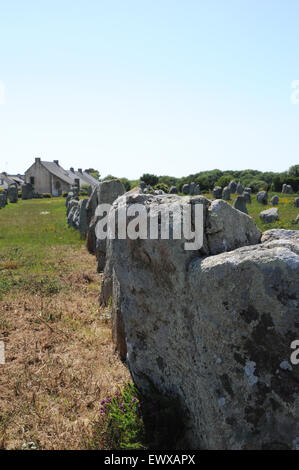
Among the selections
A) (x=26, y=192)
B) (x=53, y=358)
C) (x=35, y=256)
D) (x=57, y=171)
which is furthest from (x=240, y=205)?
(x=57, y=171)

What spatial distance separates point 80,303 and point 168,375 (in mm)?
4287

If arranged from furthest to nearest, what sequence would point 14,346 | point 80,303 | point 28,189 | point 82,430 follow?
point 28,189 → point 80,303 → point 14,346 → point 82,430

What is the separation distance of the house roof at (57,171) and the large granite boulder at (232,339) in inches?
2630

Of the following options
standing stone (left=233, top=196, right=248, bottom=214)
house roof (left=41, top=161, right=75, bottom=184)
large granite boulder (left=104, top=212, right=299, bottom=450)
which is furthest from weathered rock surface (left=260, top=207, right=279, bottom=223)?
house roof (left=41, top=161, right=75, bottom=184)

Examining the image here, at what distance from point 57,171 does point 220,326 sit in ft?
233

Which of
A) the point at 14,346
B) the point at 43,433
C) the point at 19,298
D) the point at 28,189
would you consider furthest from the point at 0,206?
the point at 43,433

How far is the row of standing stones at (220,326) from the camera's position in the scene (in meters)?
2.61

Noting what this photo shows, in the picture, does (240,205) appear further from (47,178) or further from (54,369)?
(47,178)

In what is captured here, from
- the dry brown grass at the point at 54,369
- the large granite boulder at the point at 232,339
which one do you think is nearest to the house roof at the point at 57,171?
the dry brown grass at the point at 54,369

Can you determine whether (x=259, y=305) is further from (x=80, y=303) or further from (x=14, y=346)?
(x=80, y=303)

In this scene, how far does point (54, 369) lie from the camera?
504 cm

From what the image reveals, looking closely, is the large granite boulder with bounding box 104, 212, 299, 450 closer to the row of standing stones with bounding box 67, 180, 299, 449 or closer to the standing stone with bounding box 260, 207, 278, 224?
the row of standing stones with bounding box 67, 180, 299, 449

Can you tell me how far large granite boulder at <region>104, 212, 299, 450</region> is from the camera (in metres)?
2.59

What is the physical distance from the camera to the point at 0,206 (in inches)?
1308
